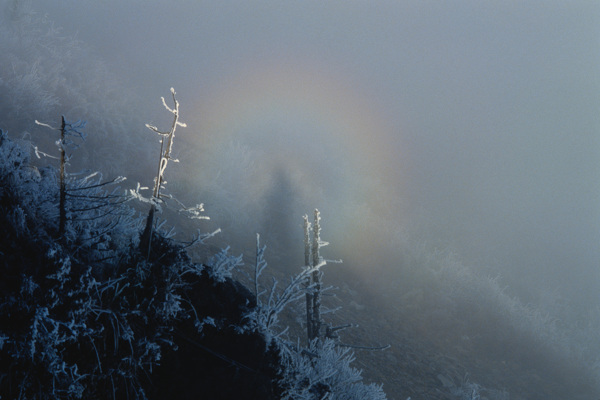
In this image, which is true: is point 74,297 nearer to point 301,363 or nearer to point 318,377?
point 301,363

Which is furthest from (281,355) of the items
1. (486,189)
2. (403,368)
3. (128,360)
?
(486,189)

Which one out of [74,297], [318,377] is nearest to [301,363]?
[318,377]

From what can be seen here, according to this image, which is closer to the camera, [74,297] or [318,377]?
[74,297]

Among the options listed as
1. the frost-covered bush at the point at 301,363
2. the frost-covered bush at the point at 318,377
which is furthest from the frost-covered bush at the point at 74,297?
the frost-covered bush at the point at 318,377

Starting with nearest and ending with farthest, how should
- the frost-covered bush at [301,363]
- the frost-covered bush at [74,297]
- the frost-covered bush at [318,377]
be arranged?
the frost-covered bush at [74,297]
the frost-covered bush at [301,363]
the frost-covered bush at [318,377]

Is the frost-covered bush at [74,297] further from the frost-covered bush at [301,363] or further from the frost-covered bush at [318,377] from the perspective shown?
the frost-covered bush at [318,377]

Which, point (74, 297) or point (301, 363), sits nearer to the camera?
point (74, 297)

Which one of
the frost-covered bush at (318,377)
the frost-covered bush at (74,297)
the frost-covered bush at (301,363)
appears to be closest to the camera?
the frost-covered bush at (74,297)

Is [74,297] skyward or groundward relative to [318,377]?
groundward

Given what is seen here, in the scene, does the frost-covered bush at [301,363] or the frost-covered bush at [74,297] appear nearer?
the frost-covered bush at [74,297]

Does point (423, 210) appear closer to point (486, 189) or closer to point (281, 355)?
point (486, 189)

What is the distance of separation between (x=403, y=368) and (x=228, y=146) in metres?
13.8

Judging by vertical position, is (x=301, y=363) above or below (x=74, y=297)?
above

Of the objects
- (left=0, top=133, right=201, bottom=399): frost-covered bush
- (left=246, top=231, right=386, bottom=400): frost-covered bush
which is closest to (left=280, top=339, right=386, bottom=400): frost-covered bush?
(left=246, top=231, right=386, bottom=400): frost-covered bush
